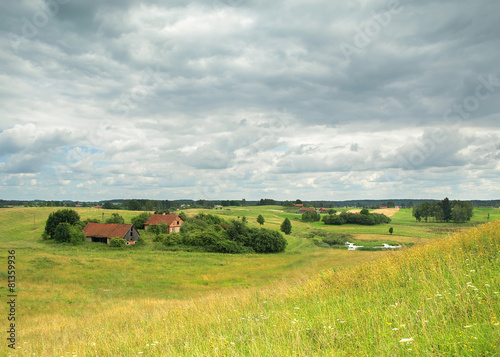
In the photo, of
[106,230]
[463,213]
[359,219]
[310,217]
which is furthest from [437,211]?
[106,230]

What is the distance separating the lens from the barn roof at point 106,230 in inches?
2547

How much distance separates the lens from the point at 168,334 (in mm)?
7137

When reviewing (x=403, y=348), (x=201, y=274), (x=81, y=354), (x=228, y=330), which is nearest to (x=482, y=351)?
(x=403, y=348)

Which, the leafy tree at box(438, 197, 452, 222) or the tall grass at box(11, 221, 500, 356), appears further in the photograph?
the leafy tree at box(438, 197, 452, 222)

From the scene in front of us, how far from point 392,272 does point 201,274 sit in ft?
107

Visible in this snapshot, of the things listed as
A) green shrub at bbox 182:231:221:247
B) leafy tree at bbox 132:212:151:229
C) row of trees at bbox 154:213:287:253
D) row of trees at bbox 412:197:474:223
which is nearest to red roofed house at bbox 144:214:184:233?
leafy tree at bbox 132:212:151:229

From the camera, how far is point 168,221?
8000 centimetres

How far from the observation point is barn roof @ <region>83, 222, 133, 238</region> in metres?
64.7

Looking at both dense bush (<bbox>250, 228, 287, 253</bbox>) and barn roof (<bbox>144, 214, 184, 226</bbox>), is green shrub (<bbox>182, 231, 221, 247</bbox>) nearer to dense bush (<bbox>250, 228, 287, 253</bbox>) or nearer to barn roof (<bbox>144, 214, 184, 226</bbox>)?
dense bush (<bbox>250, 228, 287, 253</bbox>)

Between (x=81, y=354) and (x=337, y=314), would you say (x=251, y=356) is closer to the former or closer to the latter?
(x=337, y=314)

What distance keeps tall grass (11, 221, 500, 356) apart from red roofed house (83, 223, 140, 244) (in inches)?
2340

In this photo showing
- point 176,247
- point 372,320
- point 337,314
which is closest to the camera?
point 372,320

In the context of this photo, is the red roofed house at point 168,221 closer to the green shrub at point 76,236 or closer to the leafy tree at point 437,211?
the green shrub at point 76,236

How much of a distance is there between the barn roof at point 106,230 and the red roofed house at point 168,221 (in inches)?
526
